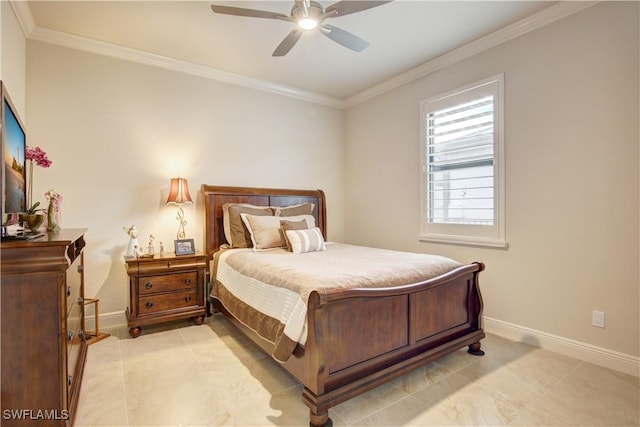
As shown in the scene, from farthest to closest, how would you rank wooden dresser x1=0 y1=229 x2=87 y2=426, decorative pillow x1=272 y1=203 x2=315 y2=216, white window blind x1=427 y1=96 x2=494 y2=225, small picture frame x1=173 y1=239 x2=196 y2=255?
decorative pillow x1=272 y1=203 x2=315 y2=216 → small picture frame x1=173 y1=239 x2=196 y2=255 → white window blind x1=427 y1=96 x2=494 y2=225 → wooden dresser x1=0 y1=229 x2=87 y2=426

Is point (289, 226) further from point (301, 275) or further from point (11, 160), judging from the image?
point (11, 160)

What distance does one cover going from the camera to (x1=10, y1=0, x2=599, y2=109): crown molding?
8.70 ft

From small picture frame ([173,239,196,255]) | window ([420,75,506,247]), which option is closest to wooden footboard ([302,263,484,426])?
window ([420,75,506,247])

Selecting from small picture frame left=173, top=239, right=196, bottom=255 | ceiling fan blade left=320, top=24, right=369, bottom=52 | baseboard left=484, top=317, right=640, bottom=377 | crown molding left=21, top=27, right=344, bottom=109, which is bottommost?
baseboard left=484, top=317, right=640, bottom=377

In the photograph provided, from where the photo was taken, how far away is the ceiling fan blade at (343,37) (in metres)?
2.34

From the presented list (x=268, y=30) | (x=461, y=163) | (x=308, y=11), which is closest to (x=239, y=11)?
(x=308, y=11)

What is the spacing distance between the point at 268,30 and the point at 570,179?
9.46 ft

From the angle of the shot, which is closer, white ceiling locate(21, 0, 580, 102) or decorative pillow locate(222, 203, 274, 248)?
white ceiling locate(21, 0, 580, 102)

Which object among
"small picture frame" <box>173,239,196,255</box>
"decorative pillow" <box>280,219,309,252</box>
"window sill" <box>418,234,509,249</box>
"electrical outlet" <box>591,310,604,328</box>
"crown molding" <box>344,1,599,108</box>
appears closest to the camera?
"electrical outlet" <box>591,310,604,328</box>

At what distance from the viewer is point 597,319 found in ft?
8.16

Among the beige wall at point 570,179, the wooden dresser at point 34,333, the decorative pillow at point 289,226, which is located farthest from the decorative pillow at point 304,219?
the wooden dresser at point 34,333

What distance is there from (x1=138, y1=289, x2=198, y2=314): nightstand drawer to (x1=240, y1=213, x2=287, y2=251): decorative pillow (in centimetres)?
79

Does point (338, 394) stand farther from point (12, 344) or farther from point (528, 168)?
point (528, 168)

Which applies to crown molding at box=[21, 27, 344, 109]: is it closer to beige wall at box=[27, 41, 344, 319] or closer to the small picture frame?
beige wall at box=[27, 41, 344, 319]
